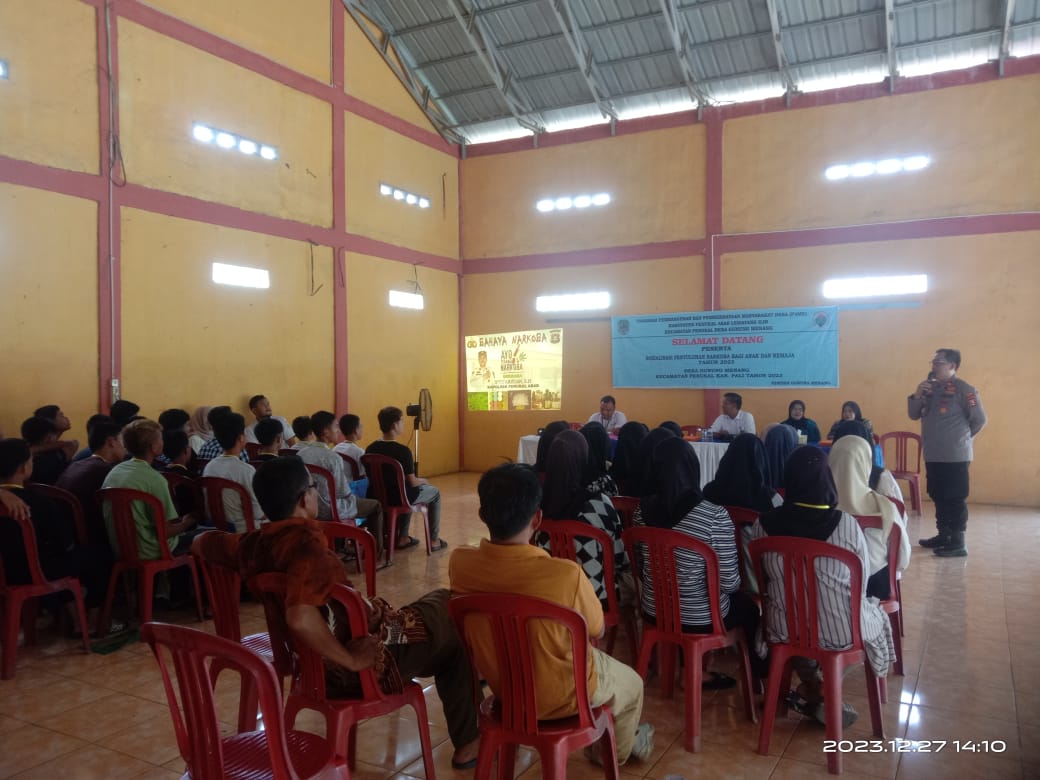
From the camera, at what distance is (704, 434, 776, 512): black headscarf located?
10.3 ft

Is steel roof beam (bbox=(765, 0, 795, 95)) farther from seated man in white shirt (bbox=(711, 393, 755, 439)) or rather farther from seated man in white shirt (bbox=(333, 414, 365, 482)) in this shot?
seated man in white shirt (bbox=(333, 414, 365, 482))

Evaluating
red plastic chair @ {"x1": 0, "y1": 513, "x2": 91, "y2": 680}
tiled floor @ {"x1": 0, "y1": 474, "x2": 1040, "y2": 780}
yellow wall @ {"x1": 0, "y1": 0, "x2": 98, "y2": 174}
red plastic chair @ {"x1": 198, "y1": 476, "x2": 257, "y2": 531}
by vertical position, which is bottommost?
tiled floor @ {"x1": 0, "y1": 474, "x2": 1040, "y2": 780}

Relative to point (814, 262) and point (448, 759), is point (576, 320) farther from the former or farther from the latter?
point (448, 759)

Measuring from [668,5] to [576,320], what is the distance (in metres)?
3.61

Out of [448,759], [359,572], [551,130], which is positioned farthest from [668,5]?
[448,759]

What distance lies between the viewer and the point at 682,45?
26.0ft

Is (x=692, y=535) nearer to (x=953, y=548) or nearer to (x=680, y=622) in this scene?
(x=680, y=622)

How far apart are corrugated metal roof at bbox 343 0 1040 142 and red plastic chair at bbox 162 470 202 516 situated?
6.25 m

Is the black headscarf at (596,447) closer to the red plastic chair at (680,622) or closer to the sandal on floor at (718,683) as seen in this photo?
the red plastic chair at (680,622)

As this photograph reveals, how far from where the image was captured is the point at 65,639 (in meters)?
Answer: 3.64

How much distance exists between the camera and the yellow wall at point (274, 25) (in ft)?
21.8

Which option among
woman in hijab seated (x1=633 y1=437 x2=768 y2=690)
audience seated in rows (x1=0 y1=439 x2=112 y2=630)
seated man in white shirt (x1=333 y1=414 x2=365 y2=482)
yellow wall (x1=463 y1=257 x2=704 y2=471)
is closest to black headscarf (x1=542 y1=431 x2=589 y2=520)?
woman in hijab seated (x1=633 y1=437 x2=768 y2=690)

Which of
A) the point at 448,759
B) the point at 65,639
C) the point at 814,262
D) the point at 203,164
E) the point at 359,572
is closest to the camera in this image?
the point at 448,759

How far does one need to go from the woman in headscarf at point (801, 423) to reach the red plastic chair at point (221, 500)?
488 centimetres
